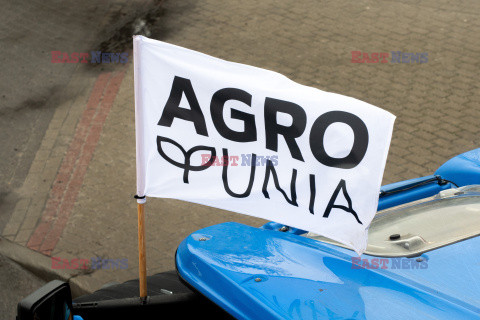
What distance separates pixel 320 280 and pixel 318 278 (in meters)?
0.02

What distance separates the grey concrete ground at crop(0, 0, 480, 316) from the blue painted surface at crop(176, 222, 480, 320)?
2743 millimetres

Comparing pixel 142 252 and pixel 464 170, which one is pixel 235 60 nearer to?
pixel 464 170

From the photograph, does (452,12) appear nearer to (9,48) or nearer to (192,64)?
(9,48)

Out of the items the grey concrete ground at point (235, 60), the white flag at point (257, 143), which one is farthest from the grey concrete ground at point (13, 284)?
the white flag at point (257, 143)

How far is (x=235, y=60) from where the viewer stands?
27.7 feet

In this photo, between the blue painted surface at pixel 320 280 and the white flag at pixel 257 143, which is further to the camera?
the white flag at pixel 257 143

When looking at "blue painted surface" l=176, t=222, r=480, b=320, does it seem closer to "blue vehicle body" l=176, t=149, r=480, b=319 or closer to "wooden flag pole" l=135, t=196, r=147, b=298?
"blue vehicle body" l=176, t=149, r=480, b=319

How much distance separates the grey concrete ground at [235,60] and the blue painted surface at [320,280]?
2.74 metres

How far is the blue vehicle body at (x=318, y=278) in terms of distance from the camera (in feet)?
7.43

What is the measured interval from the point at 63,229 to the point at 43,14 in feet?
17.4

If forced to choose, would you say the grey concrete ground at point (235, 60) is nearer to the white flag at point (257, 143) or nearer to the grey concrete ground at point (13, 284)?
the grey concrete ground at point (13, 284)

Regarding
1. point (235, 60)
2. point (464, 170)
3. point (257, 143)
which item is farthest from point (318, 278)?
point (235, 60)

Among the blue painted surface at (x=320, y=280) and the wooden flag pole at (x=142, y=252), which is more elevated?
the blue painted surface at (x=320, y=280)

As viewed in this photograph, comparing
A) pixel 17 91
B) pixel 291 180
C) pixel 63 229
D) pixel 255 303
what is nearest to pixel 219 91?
pixel 291 180
